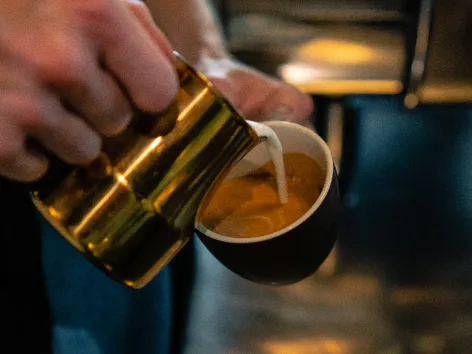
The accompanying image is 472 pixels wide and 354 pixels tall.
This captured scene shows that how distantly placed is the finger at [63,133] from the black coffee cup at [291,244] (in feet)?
0.39

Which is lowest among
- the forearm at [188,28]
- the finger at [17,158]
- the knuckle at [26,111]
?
the forearm at [188,28]

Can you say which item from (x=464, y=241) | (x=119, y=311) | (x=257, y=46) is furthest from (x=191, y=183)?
(x=257, y=46)

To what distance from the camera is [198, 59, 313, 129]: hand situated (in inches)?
17.4

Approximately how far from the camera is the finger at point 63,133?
7.8 inches

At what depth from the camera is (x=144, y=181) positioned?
25cm

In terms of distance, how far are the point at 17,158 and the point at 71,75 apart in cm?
4

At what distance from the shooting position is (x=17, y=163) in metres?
0.21

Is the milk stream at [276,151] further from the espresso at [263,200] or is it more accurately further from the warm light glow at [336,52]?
the warm light glow at [336,52]

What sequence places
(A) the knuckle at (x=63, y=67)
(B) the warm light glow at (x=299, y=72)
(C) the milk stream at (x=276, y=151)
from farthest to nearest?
(B) the warm light glow at (x=299, y=72) → (C) the milk stream at (x=276, y=151) → (A) the knuckle at (x=63, y=67)

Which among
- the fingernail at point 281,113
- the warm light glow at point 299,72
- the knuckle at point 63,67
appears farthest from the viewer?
the warm light glow at point 299,72

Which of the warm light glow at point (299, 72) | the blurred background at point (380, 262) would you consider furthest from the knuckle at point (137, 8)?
the warm light glow at point (299, 72)

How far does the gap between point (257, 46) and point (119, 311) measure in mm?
480

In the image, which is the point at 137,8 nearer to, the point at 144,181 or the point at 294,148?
the point at 144,181

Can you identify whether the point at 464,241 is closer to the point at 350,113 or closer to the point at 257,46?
the point at 350,113
